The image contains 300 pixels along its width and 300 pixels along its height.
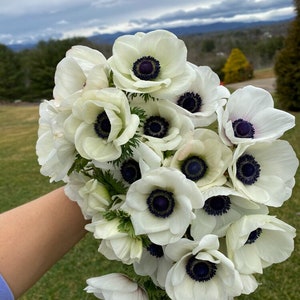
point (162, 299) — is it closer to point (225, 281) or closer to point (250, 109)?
point (225, 281)

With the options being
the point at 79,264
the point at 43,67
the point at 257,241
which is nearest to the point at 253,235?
the point at 257,241

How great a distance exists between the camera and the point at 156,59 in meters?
1.17

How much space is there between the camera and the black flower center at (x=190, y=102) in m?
1.20

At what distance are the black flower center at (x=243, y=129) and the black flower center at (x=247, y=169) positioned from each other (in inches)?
1.9

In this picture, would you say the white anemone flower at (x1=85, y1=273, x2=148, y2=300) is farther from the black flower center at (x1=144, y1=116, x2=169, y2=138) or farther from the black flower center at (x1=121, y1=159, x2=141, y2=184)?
the black flower center at (x1=144, y1=116, x2=169, y2=138)

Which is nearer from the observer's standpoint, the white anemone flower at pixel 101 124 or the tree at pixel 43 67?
the white anemone flower at pixel 101 124

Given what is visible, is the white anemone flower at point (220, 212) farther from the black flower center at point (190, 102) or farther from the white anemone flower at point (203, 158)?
the black flower center at point (190, 102)

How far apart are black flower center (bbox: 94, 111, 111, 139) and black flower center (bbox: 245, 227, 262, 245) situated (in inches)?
16.3

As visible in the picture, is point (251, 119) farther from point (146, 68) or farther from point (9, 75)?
point (9, 75)

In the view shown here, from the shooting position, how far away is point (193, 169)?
111 centimetres

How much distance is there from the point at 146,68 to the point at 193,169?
262 mm

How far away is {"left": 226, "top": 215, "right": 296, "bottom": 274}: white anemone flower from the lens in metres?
1.09

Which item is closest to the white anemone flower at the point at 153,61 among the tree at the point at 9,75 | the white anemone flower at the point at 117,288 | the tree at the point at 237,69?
the white anemone flower at the point at 117,288

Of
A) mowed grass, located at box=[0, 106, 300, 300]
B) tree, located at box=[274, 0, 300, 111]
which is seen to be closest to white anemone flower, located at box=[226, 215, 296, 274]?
mowed grass, located at box=[0, 106, 300, 300]
